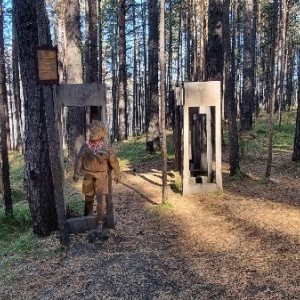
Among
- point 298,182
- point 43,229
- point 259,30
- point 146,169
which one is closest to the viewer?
point 43,229

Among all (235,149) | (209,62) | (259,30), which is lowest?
(235,149)

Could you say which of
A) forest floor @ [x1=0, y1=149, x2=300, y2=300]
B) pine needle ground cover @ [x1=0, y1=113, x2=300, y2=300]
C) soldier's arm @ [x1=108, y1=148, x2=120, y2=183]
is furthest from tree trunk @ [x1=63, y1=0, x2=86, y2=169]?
soldier's arm @ [x1=108, y1=148, x2=120, y2=183]

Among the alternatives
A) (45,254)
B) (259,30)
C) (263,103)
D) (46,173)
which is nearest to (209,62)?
(46,173)

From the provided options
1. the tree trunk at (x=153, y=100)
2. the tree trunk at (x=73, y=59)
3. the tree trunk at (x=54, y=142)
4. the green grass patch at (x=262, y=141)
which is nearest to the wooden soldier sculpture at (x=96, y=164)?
the tree trunk at (x=54, y=142)

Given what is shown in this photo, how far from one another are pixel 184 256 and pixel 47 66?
11.2 ft

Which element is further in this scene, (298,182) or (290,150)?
(290,150)

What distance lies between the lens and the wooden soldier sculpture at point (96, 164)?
20.1 feet

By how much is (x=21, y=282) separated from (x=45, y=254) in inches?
32.4

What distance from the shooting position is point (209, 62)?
11.1 m

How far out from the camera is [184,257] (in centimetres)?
548

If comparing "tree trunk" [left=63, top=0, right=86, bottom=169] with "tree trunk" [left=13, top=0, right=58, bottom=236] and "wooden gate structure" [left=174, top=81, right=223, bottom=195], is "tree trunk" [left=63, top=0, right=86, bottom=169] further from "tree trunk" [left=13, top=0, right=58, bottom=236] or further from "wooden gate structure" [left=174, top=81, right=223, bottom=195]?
"tree trunk" [left=13, top=0, right=58, bottom=236]

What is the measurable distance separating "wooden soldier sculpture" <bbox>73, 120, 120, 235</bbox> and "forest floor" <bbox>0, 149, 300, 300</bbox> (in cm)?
77

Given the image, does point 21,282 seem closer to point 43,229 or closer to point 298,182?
point 43,229

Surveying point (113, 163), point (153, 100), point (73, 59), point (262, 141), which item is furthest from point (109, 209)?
point (262, 141)
